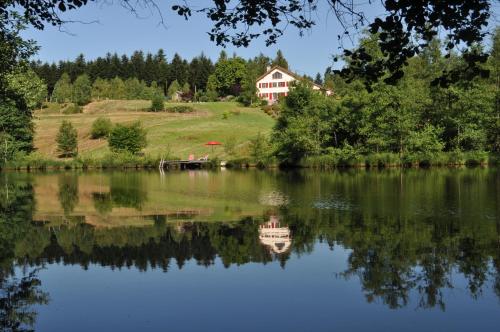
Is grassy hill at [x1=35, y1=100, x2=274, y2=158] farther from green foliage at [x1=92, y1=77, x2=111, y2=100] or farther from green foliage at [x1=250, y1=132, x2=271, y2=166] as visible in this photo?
green foliage at [x1=92, y1=77, x2=111, y2=100]

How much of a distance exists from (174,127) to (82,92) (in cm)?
4734

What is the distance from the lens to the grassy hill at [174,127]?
278 ft

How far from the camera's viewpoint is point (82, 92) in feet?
446

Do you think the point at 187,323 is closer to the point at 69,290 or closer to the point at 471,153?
the point at 69,290

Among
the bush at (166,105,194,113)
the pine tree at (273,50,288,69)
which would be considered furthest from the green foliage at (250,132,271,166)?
the pine tree at (273,50,288,69)

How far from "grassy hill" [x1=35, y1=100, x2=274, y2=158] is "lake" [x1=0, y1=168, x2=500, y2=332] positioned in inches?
2110

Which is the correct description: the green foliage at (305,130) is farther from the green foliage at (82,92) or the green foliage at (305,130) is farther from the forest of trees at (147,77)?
the green foliage at (82,92)

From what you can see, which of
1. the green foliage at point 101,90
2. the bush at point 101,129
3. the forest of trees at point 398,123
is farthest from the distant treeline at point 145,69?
the forest of trees at point 398,123

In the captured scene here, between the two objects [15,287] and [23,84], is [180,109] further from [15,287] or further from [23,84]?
[15,287]

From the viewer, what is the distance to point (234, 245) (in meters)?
18.5

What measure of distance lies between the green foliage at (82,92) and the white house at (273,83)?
40190 millimetres

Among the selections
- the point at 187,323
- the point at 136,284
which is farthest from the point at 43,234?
the point at 187,323

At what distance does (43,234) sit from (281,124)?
191 ft

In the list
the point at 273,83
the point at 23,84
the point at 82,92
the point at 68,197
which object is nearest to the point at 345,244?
the point at 68,197
